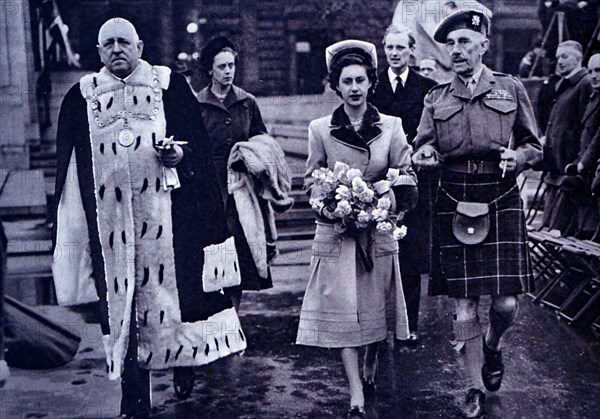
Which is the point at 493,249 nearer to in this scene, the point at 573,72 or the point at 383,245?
the point at 383,245

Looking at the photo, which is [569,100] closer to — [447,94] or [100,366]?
[447,94]

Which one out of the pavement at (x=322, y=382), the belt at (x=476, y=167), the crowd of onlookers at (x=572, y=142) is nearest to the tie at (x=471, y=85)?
the belt at (x=476, y=167)

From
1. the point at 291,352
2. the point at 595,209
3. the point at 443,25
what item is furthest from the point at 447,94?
the point at 595,209

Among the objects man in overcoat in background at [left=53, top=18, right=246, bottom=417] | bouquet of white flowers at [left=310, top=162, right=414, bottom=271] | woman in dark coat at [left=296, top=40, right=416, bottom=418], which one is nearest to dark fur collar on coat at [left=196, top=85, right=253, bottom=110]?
man in overcoat in background at [left=53, top=18, right=246, bottom=417]

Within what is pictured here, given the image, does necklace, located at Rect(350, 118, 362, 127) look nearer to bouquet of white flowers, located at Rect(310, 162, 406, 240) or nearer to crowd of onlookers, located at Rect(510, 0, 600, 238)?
bouquet of white flowers, located at Rect(310, 162, 406, 240)

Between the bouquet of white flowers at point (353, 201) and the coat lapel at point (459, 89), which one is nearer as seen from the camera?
the bouquet of white flowers at point (353, 201)

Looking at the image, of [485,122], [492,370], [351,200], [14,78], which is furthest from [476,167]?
[14,78]

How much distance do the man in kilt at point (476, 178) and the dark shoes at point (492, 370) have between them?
145 millimetres

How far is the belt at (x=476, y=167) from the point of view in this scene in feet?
15.2

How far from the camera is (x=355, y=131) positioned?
4.55 m

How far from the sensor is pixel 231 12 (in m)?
6.13

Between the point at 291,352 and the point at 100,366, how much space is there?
1.27 meters

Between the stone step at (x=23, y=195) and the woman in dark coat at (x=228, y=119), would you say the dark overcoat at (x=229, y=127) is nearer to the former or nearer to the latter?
A: the woman in dark coat at (x=228, y=119)

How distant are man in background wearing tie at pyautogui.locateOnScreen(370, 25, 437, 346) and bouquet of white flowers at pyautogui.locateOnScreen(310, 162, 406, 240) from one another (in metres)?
1.42
